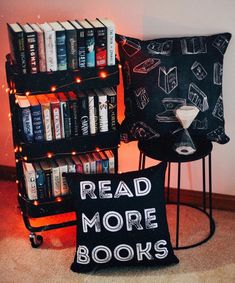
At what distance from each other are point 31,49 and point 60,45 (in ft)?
0.39

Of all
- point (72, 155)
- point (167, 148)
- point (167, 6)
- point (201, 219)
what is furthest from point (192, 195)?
point (167, 6)

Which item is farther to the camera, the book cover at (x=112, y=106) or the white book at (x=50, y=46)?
the book cover at (x=112, y=106)

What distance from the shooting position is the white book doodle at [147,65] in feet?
8.10

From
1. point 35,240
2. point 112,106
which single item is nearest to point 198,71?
point 112,106

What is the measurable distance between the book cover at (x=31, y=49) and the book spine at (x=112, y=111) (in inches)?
13.5

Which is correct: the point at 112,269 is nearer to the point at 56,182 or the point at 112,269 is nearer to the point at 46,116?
the point at 56,182

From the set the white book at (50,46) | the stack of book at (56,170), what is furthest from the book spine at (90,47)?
the stack of book at (56,170)

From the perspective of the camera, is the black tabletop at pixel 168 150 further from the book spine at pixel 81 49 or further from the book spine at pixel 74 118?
the book spine at pixel 81 49

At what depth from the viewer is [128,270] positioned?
242 cm

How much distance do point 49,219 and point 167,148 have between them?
28.7 inches

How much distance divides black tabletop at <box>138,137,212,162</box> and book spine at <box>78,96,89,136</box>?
26cm

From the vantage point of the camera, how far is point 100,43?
7.62ft

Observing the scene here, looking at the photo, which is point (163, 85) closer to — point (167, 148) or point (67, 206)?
point (167, 148)

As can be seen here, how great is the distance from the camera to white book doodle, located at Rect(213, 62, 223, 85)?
2.48 m
